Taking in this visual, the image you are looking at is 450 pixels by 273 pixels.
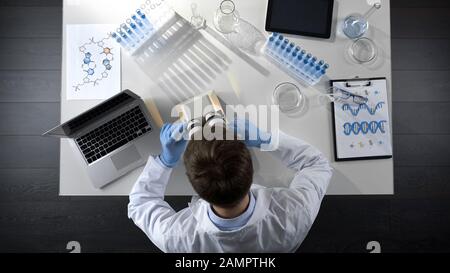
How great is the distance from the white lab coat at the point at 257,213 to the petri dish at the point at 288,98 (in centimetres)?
11

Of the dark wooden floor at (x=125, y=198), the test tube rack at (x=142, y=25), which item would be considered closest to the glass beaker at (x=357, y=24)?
the test tube rack at (x=142, y=25)

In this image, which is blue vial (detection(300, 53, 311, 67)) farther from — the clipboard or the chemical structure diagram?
the chemical structure diagram

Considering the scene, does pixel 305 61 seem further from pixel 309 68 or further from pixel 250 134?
pixel 250 134

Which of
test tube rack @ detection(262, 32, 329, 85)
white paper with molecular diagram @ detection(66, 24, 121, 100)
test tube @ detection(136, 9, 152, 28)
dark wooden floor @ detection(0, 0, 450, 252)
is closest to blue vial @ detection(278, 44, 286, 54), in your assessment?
test tube rack @ detection(262, 32, 329, 85)

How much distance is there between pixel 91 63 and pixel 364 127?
3.25 ft

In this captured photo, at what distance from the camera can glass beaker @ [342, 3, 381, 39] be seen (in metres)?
1.36

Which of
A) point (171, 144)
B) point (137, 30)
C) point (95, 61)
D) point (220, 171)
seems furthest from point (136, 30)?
point (220, 171)

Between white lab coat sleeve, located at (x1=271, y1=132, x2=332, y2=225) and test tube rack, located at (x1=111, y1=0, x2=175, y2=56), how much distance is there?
1.91 ft

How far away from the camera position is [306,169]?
4.25ft

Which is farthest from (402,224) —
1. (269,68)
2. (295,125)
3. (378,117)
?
(269,68)

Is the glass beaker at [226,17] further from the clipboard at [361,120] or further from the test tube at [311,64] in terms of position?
the clipboard at [361,120]

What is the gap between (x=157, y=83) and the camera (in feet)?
4.56
